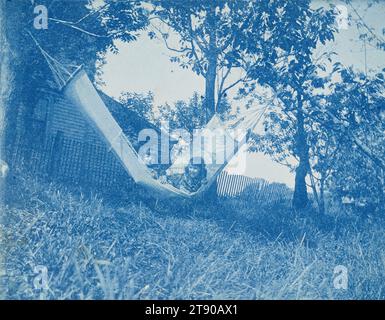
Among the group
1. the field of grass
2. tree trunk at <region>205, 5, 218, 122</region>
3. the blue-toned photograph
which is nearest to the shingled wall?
the blue-toned photograph

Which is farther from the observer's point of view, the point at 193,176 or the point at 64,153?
the point at 64,153

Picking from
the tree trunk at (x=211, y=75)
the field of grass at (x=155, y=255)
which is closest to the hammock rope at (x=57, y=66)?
the field of grass at (x=155, y=255)

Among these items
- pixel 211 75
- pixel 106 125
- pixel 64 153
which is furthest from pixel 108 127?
pixel 211 75

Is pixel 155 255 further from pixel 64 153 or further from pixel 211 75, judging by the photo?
pixel 211 75

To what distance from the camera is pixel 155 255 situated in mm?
3344

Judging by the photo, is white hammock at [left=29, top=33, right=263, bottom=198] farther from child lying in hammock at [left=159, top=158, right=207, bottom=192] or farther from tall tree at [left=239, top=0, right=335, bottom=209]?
tall tree at [left=239, top=0, right=335, bottom=209]

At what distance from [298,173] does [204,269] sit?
688cm

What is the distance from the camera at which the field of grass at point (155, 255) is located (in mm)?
2596

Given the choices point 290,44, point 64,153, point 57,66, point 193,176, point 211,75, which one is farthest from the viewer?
point 211,75

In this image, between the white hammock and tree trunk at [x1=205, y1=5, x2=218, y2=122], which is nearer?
the white hammock

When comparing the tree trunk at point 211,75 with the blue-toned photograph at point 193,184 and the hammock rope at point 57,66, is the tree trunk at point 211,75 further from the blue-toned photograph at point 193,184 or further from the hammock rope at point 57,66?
the hammock rope at point 57,66

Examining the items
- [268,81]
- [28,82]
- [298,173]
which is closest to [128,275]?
[268,81]

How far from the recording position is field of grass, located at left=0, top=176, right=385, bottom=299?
260cm

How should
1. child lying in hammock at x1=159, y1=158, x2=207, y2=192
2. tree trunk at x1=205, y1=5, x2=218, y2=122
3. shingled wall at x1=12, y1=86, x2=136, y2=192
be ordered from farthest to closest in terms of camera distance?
tree trunk at x1=205, y1=5, x2=218, y2=122, shingled wall at x1=12, y1=86, x2=136, y2=192, child lying in hammock at x1=159, y1=158, x2=207, y2=192
